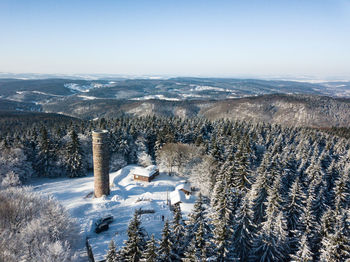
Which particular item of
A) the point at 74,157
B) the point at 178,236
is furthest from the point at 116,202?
the point at 74,157

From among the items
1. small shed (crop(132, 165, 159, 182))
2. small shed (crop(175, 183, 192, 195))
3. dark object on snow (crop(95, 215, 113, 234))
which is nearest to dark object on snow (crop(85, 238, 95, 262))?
dark object on snow (crop(95, 215, 113, 234))

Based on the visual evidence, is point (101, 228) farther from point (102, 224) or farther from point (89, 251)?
point (89, 251)

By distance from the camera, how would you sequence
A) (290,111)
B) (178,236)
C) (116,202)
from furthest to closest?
(290,111), (116,202), (178,236)

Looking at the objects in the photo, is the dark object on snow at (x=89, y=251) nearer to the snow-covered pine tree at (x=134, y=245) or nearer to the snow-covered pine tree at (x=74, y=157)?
the snow-covered pine tree at (x=134, y=245)

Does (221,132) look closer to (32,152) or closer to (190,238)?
(190,238)

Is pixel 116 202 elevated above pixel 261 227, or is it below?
below

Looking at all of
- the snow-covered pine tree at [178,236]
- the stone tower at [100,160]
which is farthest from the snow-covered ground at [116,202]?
the snow-covered pine tree at [178,236]

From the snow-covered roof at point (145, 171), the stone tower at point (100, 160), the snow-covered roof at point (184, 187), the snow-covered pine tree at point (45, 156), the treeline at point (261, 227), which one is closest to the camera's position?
the treeline at point (261, 227)
